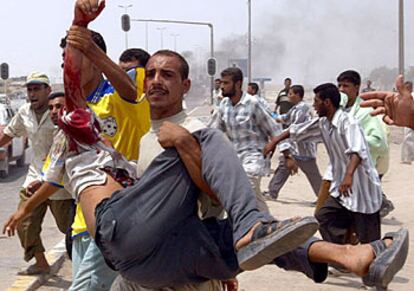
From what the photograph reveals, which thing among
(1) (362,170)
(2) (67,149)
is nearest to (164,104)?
(2) (67,149)

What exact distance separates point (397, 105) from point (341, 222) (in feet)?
10.6

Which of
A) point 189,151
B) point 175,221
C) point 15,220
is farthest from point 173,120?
point 15,220

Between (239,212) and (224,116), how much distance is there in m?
5.68

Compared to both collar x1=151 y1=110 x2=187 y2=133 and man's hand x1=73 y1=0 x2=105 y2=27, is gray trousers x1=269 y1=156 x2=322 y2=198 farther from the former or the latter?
man's hand x1=73 y1=0 x2=105 y2=27

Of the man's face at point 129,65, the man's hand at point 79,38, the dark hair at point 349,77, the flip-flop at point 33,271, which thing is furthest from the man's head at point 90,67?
the dark hair at point 349,77

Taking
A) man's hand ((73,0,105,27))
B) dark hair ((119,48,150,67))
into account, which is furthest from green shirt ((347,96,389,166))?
man's hand ((73,0,105,27))

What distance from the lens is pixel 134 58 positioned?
477 cm

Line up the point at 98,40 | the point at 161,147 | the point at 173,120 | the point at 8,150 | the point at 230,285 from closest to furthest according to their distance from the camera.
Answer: the point at 161,147 < the point at 173,120 < the point at 230,285 < the point at 98,40 < the point at 8,150

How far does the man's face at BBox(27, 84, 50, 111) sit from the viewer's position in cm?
718

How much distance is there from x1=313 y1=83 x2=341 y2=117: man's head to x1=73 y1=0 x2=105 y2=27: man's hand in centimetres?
387

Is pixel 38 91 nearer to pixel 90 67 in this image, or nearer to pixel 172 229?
pixel 90 67

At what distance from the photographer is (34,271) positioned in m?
7.20

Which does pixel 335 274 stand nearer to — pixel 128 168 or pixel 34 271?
pixel 34 271

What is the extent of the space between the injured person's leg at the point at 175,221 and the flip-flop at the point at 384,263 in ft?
0.99
